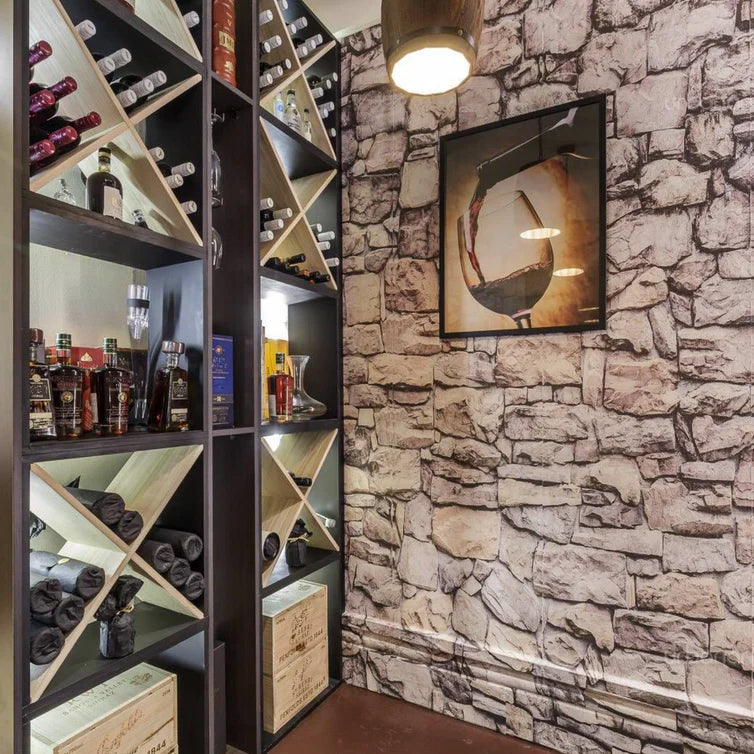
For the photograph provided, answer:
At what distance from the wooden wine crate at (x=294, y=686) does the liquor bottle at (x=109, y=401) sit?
1.11m

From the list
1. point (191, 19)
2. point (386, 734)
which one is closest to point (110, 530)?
point (386, 734)

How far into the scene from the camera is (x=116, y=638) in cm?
137

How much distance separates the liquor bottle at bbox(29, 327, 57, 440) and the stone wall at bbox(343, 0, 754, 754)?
1281 millimetres

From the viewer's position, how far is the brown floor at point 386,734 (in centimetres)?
188

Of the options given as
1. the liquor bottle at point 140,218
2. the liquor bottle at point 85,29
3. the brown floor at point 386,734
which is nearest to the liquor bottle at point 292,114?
the liquor bottle at point 140,218

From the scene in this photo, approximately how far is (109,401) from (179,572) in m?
0.53

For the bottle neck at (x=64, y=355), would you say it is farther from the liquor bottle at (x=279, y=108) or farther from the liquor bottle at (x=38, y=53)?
the liquor bottle at (x=279, y=108)

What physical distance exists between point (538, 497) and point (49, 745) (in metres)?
1.57

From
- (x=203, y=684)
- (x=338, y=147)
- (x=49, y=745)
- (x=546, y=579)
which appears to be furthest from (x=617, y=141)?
(x=49, y=745)

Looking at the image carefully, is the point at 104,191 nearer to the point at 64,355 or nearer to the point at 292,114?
the point at 64,355

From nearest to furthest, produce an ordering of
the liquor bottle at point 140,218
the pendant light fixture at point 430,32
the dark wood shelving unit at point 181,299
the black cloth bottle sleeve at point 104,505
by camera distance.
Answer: the pendant light fixture at point 430,32, the dark wood shelving unit at point 181,299, the black cloth bottle sleeve at point 104,505, the liquor bottle at point 140,218

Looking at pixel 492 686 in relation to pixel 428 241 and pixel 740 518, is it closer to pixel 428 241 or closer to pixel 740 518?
pixel 740 518

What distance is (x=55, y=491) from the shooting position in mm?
1233

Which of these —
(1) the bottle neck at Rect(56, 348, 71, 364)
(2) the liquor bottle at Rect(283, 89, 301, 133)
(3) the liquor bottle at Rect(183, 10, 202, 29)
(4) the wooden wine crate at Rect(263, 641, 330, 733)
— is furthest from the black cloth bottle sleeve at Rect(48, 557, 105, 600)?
(2) the liquor bottle at Rect(283, 89, 301, 133)
